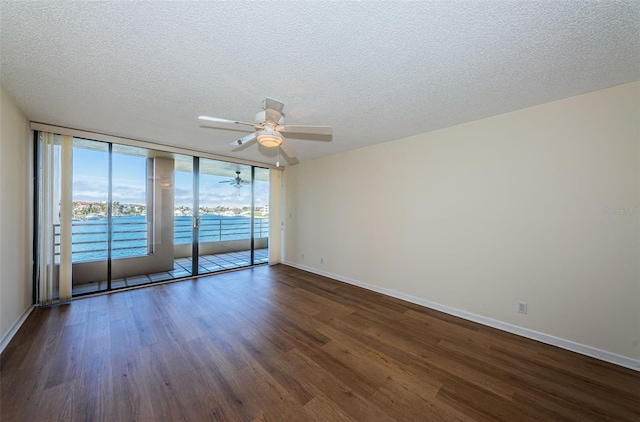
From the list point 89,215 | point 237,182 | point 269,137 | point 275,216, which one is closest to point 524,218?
point 269,137

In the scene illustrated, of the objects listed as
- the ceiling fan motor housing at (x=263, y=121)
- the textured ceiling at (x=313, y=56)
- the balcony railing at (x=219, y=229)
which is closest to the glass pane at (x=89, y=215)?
the textured ceiling at (x=313, y=56)

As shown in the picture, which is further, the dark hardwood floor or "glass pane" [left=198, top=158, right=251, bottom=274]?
"glass pane" [left=198, top=158, right=251, bottom=274]

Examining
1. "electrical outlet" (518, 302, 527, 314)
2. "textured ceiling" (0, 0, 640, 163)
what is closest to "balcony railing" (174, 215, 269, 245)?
"textured ceiling" (0, 0, 640, 163)

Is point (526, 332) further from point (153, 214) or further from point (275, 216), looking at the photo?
point (153, 214)

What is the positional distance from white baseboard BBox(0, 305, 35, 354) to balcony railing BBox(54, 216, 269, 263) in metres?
0.74

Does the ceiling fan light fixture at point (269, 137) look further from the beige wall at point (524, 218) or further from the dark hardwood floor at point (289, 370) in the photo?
the beige wall at point (524, 218)

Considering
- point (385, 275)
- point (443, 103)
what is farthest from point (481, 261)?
point (443, 103)

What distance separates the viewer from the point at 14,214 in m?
2.50

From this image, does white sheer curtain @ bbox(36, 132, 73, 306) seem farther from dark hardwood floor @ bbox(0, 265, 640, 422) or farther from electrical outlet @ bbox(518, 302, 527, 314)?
electrical outlet @ bbox(518, 302, 527, 314)

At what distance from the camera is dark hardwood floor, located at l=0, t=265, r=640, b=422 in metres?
1.59

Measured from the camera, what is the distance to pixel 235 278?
14.9ft

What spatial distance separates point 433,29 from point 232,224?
5.55m

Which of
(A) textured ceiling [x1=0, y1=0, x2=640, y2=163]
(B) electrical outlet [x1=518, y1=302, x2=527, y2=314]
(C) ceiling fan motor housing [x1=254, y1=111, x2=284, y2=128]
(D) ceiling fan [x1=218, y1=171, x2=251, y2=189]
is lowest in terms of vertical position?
(B) electrical outlet [x1=518, y1=302, x2=527, y2=314]

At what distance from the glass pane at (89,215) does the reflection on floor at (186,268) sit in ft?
0.05
